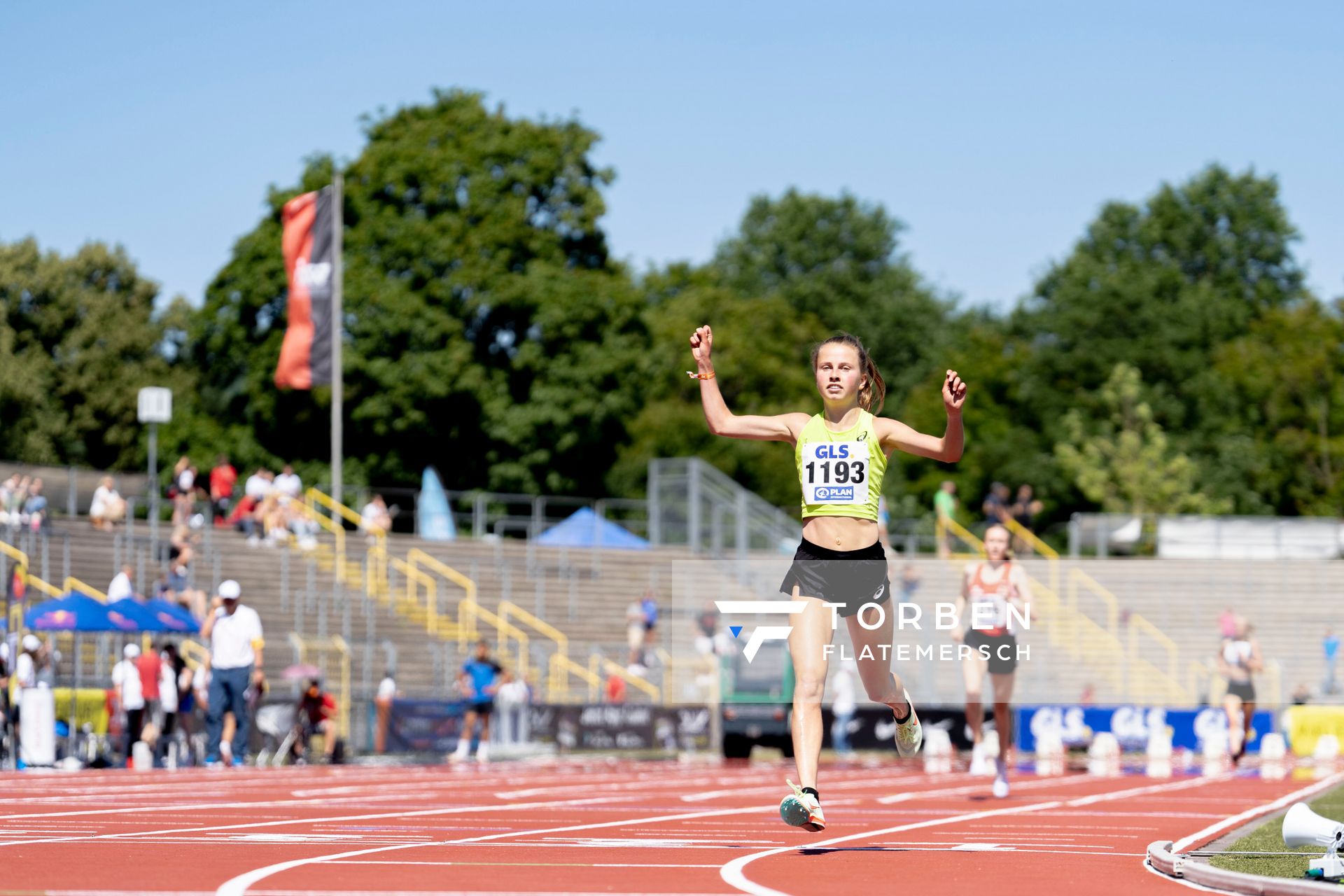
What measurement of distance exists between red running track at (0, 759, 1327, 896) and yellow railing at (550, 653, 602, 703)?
17755mm

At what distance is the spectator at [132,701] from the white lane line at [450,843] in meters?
13.1

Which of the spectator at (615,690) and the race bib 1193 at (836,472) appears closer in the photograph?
the race bib 1193 at (836,472)

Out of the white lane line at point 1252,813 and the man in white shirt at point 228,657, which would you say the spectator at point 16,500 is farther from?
the white lane line at point 1252,813

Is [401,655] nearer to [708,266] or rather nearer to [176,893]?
[176,893]

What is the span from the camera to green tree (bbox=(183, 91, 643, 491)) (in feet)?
207

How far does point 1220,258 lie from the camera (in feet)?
299

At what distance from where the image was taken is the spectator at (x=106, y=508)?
37625 millimetres

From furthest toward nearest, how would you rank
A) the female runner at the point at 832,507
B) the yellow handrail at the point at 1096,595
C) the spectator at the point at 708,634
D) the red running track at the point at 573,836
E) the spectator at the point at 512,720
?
the yellow handrail at the point at 1096,595 → the spectator at the point at 708,634 → the spectator at the point at 512,720 → the female runner at the point at 832,507 → the red running track at the point at 573,836

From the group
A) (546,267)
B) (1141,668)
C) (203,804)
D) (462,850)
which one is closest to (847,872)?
(462,850)

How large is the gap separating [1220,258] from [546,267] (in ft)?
123

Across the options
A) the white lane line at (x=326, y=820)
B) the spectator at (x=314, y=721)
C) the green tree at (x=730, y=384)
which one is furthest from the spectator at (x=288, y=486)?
the green tree at (x=730, y=384)

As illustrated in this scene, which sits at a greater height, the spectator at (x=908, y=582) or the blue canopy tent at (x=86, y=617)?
the spectator at (x=908, y=582)

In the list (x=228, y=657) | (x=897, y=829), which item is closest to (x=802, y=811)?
(x=897, y=829)

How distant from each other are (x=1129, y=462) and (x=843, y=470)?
63.7 metres
